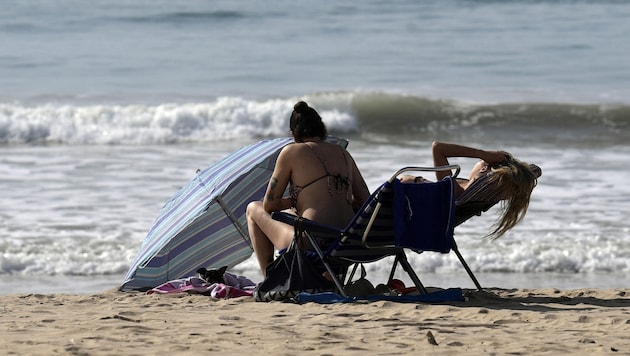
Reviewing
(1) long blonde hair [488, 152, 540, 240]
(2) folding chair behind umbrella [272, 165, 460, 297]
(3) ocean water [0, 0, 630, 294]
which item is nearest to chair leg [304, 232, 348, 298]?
(2) folding chair behind umbrella [272, 165, 460, 297]

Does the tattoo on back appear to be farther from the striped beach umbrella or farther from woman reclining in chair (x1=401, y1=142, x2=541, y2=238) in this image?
woman reclining in chair (x1=401, y1=142, x2=541, y2=238)

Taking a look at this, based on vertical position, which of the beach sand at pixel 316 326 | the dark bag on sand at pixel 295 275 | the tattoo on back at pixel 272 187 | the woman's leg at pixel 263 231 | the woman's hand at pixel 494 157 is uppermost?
the woman's hand at pixel 494 157

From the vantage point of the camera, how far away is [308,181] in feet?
18.5

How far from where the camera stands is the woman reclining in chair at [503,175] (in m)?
5.42

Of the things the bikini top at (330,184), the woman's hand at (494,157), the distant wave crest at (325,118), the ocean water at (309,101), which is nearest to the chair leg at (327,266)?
the bikini top at (330,184)

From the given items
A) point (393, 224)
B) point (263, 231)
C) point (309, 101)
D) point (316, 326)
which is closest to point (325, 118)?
point (309, 101)

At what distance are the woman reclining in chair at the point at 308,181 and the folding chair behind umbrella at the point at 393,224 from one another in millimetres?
155

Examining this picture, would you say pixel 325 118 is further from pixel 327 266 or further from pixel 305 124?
pixel 327 266

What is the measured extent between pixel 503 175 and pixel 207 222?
169 centimetres

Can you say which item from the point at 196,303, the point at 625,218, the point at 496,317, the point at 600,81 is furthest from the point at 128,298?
the point at 600,81

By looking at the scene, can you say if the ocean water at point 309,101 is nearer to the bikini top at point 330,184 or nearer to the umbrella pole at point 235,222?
the umbrella pole at point 235,222

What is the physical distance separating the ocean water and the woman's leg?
1747 mm

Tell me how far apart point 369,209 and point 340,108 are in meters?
11.7

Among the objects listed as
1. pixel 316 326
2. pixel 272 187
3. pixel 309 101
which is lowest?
pixel 316 326
